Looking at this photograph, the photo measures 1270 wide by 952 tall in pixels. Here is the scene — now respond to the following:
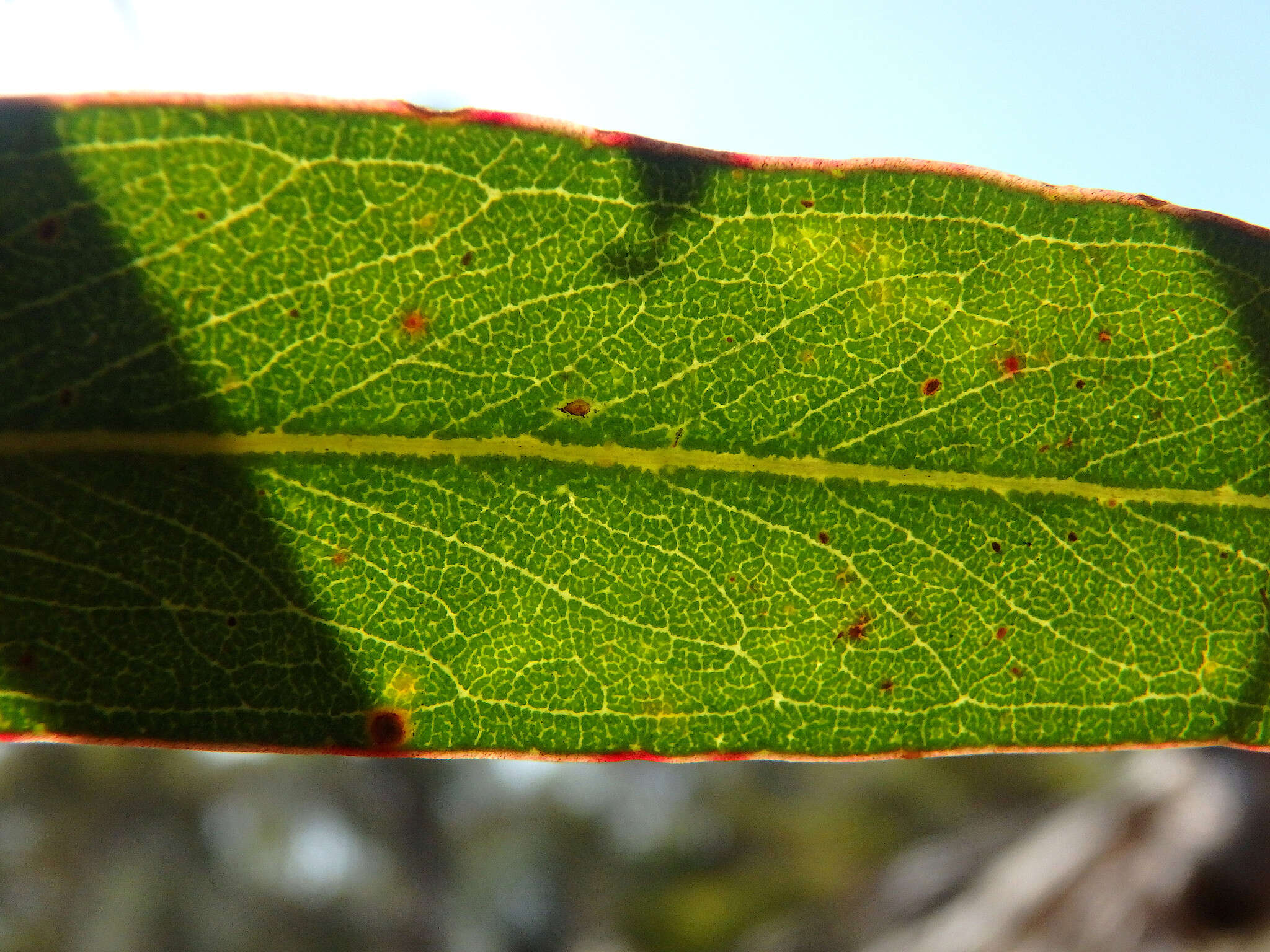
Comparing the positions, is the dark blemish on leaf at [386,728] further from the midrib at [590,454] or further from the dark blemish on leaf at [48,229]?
the dark blemish on leaf at [48,229]

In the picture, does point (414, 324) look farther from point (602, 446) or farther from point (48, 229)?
point (48, 229)

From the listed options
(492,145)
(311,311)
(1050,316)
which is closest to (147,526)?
(311,311)

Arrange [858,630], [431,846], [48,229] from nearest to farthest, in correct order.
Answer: [48,229] → [858,630] → [431,846]

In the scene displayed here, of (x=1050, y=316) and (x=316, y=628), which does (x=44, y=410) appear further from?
(x=1050, y=316)

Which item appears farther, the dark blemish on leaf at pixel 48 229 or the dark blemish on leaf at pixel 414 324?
the dark blemish on leaf at pixel 414 324

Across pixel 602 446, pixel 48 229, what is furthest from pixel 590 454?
pixel 48 229

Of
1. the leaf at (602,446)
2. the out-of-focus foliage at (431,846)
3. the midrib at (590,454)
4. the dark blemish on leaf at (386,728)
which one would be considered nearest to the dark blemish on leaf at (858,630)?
the leaf at (602,446)
